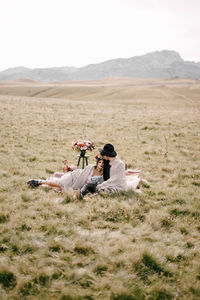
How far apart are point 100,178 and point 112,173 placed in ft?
1.52

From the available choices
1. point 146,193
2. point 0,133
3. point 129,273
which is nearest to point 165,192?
point 146,193

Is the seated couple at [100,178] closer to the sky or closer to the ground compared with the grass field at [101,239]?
closer to the sky

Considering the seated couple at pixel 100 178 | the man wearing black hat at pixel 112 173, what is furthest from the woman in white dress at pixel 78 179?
the man wearing black hat at pixel 112 173

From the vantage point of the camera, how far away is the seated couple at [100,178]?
7355 mm

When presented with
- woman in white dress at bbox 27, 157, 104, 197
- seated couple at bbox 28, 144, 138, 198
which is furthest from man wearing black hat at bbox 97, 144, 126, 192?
woman in white dress at bbox 27, 157, 104, 197

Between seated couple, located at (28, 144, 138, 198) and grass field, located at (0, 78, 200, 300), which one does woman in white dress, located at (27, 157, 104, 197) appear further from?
grass field, located at (0, 78, 200, 300)

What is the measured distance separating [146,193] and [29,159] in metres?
6.03

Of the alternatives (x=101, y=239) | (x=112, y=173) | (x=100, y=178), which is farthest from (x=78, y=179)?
(x=101, y=239)

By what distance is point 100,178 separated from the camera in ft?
25.4

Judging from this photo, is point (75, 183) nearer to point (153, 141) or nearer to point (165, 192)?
point (165, 192)

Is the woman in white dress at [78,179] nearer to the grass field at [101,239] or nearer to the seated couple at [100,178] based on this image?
the seated couple at [100,178]

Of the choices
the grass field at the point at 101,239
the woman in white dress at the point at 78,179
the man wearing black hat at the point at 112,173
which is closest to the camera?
the grass field at the point at 101,239

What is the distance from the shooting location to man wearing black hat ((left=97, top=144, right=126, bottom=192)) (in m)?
7.35

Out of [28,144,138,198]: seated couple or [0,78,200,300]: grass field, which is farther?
[28,144,138,198]: seated couple
